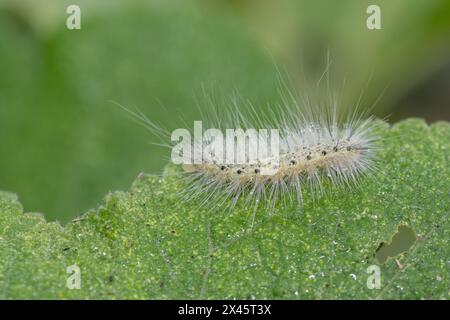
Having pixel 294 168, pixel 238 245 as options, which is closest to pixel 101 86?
pixel 294 168

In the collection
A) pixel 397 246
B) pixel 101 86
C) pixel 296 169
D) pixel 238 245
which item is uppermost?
pixel 101 86

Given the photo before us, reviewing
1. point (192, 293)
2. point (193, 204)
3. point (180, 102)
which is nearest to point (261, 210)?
point (193, 204)

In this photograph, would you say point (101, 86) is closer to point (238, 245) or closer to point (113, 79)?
point (113, 79)

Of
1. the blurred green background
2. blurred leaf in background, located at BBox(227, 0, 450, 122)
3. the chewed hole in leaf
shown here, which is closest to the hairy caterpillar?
the chewed hole in leaf

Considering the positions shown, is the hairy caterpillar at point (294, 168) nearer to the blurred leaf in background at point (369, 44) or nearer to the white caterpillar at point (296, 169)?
the white caterpillar at point (296, 169)

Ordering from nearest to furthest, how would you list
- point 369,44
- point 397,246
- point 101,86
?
point 397,246
point 101,86
point 369,44

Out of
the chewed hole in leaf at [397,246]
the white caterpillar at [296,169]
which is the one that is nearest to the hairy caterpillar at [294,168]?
the white caterpillar at [296,169]
